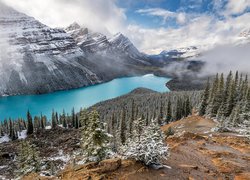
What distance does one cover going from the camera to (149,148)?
1688cm

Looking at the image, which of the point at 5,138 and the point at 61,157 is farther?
the point at 5,138

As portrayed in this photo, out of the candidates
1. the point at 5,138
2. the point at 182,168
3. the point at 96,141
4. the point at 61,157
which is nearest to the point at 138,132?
the point at 96,141

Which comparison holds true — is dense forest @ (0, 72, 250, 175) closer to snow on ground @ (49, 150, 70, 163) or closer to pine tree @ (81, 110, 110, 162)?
pine tree @ (81, 110, 110, 162)

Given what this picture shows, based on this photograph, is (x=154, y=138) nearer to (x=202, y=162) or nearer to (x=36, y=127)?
(x=202, y=162)

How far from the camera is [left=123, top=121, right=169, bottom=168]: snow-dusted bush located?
55.9 ft

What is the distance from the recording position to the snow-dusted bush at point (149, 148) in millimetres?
17047

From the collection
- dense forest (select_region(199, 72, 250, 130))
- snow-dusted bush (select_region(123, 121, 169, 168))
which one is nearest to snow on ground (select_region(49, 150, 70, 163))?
dense forest (select_region(199, 72, 250, 130))

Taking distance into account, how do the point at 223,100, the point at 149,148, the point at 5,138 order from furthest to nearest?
the point at 5,138, the point at 223,100, the point at 149,148

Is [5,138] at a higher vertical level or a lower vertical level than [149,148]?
lower

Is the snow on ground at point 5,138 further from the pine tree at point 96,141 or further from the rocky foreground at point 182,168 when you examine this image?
the pine tree at point 96,141

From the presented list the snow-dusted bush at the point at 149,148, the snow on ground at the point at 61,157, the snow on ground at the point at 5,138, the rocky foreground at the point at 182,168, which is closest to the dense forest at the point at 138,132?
the snow-dusted bush at the point at 149,148

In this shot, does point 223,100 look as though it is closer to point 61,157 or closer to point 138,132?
point 61,157

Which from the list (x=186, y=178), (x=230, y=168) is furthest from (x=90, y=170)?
(x=230, y=168)

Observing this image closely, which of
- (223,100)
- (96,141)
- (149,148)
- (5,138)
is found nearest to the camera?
(149,148)
